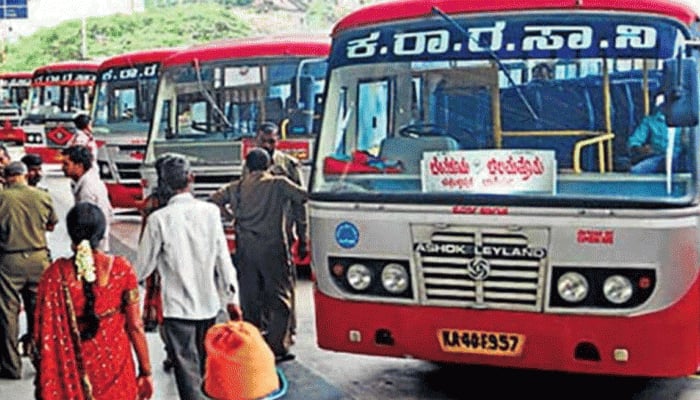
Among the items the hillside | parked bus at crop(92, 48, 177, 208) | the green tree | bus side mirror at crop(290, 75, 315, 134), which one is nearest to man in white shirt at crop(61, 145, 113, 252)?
bus side mirror at crop(290, 75, 315, 134)

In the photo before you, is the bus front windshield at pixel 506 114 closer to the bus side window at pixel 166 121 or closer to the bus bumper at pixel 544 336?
the bus bumper at pixel 544 336

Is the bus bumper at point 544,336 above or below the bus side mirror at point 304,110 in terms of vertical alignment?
below

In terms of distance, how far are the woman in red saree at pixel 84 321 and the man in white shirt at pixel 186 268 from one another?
34.0 inches

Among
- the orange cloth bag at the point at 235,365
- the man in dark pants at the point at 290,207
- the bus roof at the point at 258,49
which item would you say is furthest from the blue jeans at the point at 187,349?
the bus roof at the point at 258,49

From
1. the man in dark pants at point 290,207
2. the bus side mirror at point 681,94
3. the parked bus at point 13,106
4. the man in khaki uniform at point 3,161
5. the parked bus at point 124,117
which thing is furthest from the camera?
the parked bus at point 13,106

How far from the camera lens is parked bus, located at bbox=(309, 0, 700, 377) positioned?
588cm

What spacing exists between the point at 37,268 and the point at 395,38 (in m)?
2.73

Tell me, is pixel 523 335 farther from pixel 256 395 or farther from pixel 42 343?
pixel 42 343

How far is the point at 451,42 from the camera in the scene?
21.4ft

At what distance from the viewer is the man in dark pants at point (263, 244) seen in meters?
7.73

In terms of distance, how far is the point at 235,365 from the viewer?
16.4 feet

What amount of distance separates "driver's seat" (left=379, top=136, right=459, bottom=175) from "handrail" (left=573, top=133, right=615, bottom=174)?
0.67 m

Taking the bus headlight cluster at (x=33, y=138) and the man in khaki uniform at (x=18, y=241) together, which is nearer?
the man in khaki uniform at (x=18, y=241)

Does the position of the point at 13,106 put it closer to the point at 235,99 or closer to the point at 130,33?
the point at 130,33
